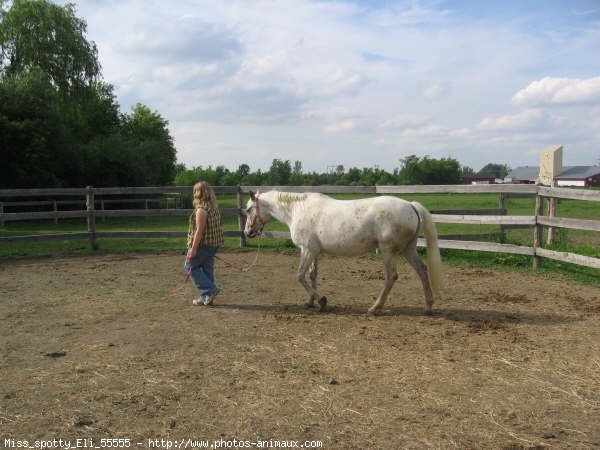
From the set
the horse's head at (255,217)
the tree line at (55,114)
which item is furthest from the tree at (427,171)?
the horse's head at (255,217)

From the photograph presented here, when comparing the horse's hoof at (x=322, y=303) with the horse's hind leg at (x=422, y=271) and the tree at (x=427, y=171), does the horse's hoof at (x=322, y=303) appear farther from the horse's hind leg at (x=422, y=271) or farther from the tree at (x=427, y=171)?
the tree at (x=427, y=171)

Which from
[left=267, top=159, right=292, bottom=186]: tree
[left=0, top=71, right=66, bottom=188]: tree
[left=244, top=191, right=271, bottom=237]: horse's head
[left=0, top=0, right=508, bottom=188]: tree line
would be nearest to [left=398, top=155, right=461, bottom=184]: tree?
[left=267, top=159, right=292, bottom=186]: tree

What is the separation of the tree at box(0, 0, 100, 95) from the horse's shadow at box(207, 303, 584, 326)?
74.4ft

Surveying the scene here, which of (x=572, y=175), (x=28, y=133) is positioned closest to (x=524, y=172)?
(x=572, y=175)

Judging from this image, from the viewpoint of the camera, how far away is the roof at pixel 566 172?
8384cm

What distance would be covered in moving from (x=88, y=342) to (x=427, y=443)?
137 inches

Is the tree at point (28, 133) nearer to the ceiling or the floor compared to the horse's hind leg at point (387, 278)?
nearer to the ceiling

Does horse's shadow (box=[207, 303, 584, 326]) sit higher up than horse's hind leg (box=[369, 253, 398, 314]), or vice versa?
horse's hind leg (box=[369, 253, 398, 314])

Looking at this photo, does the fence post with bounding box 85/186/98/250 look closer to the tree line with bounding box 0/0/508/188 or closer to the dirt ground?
the dirt ground

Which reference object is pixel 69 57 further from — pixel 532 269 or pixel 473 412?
pixel 473 412

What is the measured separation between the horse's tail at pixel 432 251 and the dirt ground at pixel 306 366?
0.39 metres

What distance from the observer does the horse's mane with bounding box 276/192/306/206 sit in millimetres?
6409

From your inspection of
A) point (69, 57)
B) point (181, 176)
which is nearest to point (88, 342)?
point (69, 57)

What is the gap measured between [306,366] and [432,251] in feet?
8.14
